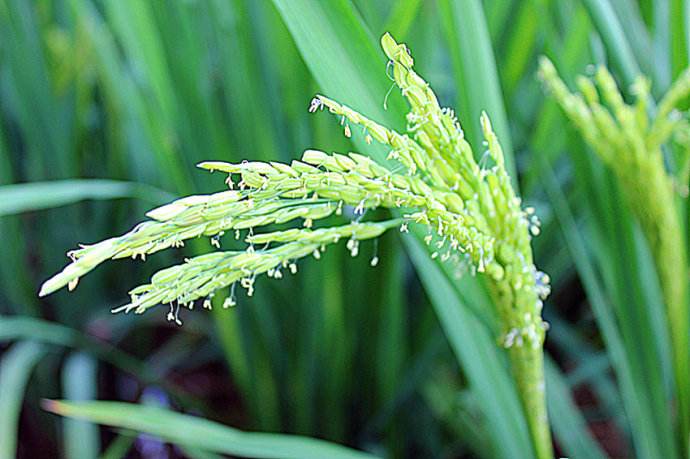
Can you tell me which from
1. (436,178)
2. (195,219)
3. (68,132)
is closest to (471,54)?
(436,178)

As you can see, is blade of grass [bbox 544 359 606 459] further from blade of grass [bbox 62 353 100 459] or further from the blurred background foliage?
blade of grass [bbox 62 353 100 459]

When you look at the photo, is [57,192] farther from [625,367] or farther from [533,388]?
[625,367]

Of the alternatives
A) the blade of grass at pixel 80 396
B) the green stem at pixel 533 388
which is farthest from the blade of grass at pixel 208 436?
the blade of grass at pixel 80 396

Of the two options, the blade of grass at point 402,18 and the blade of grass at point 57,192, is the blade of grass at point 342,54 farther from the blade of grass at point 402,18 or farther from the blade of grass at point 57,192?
the blade of grass at point 57,192

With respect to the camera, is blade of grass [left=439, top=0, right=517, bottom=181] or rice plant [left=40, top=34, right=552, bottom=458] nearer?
rice plant [left=40, top=34, right=552, bottom=458]

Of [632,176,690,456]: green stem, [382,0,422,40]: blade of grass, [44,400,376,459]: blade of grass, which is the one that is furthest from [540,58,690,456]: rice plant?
[44,400,376,459]: blade of grass

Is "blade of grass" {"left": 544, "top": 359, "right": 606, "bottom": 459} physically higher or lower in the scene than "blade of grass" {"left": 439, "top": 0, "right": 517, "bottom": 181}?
lower

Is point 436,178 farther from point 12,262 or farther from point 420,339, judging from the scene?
point 12,262
